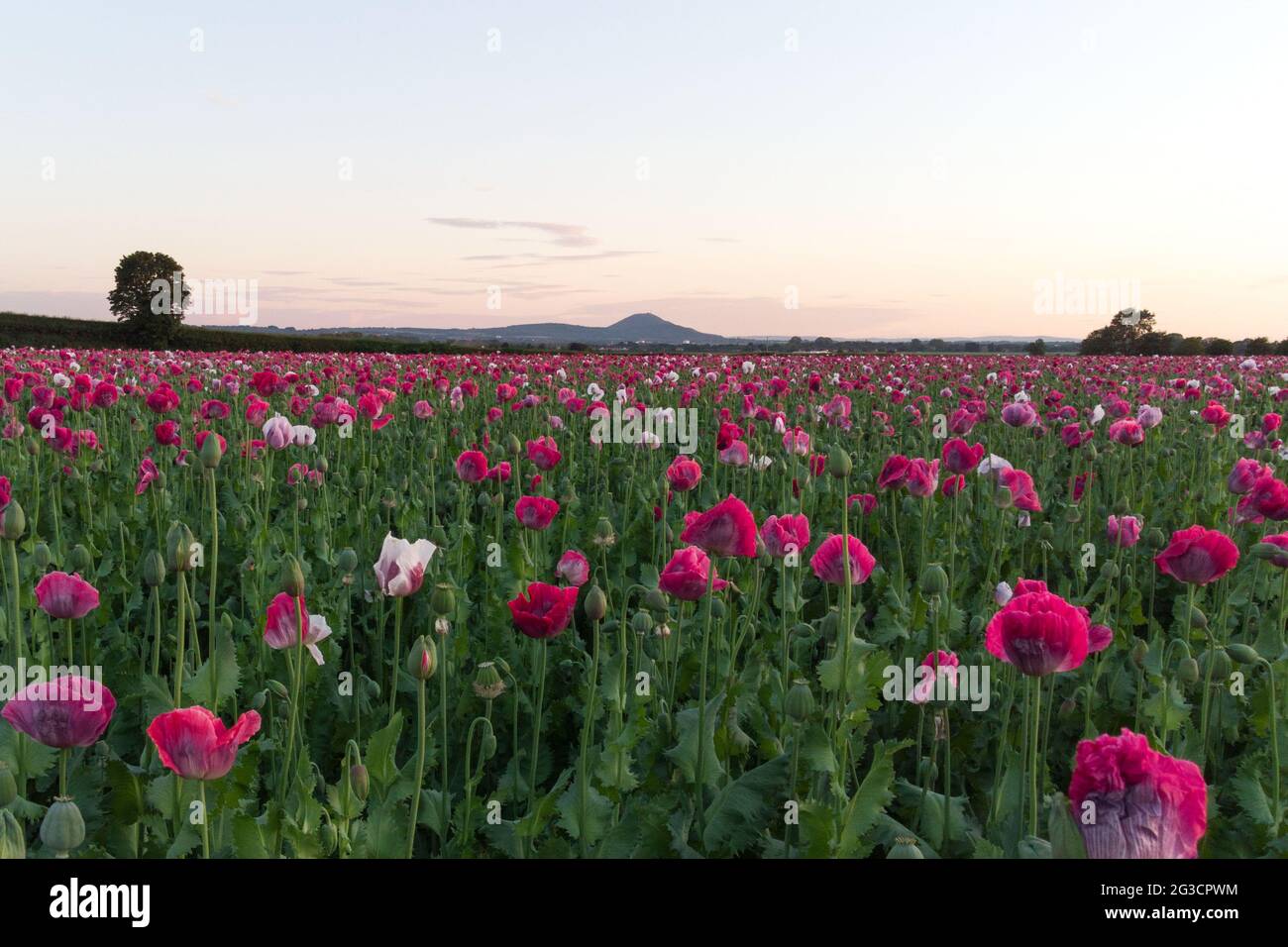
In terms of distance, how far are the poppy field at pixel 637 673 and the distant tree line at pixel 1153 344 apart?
3634 cm

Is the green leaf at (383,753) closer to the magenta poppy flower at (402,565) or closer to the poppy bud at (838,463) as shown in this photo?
the magenta poppy flower at (402,565)

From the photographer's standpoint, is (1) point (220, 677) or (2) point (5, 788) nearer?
(2) point (5, 788)

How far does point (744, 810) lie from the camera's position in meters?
1.98

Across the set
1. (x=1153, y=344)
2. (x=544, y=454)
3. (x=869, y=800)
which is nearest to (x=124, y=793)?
(x=869, y=800)

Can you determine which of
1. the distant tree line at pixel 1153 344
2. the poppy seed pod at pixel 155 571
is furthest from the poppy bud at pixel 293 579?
the distant tree line at pixel 1153 344

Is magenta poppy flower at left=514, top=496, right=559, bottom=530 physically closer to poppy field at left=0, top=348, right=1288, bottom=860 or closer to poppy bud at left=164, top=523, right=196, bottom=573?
poppy field at left=0, top=348, right=1288, bottom=860

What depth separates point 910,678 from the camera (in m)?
2.68

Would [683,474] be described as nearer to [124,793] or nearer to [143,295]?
[124,793]

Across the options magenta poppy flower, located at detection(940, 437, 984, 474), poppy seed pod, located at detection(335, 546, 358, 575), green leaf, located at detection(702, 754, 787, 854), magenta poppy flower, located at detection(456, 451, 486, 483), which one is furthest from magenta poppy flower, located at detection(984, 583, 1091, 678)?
magenta poppy flower, located at detection(456, 451, 486, 483)

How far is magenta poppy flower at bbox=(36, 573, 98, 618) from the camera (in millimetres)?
2021

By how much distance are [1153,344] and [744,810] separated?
141 ft

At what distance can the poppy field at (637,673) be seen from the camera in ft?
5.96
